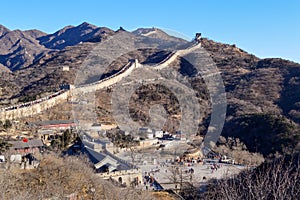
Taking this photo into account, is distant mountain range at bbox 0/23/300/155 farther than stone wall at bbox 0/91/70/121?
Yes

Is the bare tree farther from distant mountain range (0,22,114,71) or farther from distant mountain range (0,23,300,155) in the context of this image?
distant mountain range (0,22,114,71)

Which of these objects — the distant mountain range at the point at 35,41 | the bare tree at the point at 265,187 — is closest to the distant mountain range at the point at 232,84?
the bare tree at the point at 265,187

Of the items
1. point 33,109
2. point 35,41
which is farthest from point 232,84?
point 35,41

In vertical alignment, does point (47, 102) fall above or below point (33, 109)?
→ above

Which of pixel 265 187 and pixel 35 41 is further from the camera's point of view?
pixel 35 41

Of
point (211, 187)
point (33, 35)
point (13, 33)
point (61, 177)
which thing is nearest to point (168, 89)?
point (211, 187)

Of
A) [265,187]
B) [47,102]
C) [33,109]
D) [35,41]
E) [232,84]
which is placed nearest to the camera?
[265,187]

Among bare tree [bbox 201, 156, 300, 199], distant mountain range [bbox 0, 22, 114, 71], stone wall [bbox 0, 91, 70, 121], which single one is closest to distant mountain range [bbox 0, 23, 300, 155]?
stone wall [bbox 0, 91, 70, 121]

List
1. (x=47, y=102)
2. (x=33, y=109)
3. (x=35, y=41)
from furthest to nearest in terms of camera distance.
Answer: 1. (x=35, y=41)
2. (x=47, y=102)
3. (x=33, y=109)

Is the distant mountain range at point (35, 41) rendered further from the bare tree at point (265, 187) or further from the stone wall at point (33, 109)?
the bare tree at point (265, 187)

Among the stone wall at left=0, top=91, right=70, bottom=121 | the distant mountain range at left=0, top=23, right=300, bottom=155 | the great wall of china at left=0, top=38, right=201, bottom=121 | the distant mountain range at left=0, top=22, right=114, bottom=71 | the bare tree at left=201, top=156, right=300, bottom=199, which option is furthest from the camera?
the distant mountain range at left=0, top=22, right=114, bottom=71

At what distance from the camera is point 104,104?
27453 millimetres

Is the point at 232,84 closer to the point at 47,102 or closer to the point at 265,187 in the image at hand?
the point at 47,102

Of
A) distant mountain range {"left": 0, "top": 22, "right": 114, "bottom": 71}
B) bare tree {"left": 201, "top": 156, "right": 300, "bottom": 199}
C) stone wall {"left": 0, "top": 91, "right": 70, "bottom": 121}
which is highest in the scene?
distant mountain range {"left": 0, "top": 22, "right": 114, "bottom": 71}
